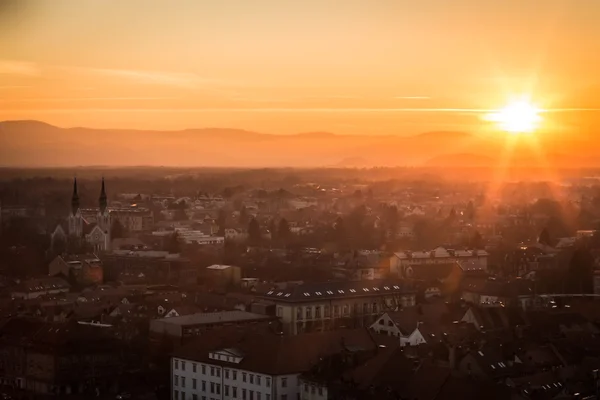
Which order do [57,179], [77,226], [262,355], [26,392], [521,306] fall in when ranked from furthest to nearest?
[57,179]
[77,226]
[521,306]
[26,392]
[262,355]

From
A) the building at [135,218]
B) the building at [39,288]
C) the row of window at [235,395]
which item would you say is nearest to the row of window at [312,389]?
the row of window at [235,395]

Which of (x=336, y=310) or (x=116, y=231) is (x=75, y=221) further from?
(x=336, y=310)

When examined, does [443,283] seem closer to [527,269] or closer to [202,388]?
[527,269]

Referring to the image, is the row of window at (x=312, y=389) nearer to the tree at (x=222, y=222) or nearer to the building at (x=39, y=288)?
the building at (x=39, y=288)

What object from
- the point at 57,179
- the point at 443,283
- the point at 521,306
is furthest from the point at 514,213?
the point at 521,306

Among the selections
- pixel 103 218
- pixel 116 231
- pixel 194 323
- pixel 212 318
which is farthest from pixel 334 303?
pixel 116 231

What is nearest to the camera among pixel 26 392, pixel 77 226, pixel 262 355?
pixel 262 355
